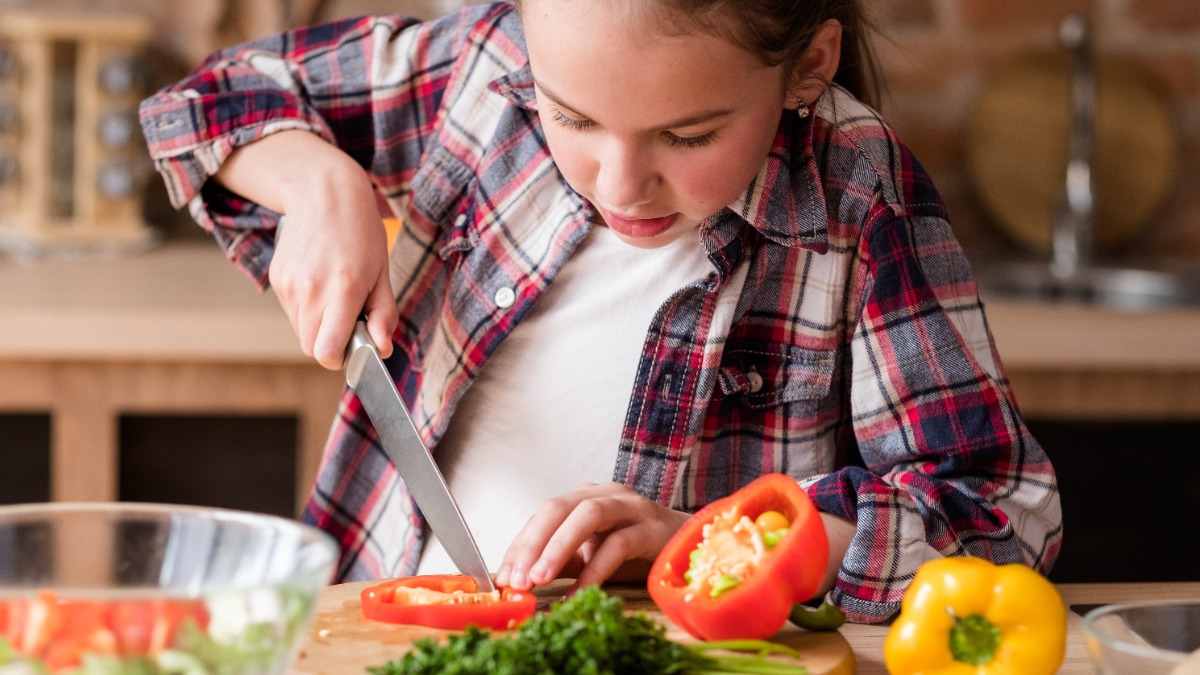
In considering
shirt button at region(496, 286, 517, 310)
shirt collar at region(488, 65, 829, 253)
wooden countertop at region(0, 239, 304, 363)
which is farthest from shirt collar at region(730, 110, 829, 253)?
wooden countertop at region(0, 239, 304, 363)

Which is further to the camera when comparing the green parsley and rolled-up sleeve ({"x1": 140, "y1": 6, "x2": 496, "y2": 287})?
rolled-up sleeve ({"x1": 140, "y1": 6, "x2": 496, "y2": 287})

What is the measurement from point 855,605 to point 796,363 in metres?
0.21

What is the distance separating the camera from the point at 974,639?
81cm

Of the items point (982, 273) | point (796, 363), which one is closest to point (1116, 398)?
point (982, 273)

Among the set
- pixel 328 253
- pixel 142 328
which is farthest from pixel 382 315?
pixel 142 328

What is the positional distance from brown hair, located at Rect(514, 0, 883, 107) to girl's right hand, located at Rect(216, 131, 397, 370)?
0.21 metres

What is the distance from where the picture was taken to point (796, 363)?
A: 1.09 meters

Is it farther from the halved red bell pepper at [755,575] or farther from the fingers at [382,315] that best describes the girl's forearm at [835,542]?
the fingers at [382,315]

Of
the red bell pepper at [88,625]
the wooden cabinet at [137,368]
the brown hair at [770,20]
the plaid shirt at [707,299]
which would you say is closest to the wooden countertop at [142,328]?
the wooden cabinet at [137,368]

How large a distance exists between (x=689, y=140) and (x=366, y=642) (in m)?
0.39

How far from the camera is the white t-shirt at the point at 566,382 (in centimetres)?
113

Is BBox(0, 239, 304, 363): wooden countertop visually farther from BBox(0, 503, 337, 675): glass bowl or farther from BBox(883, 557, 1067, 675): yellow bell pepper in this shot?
BBox(883, 557, 1067, 675): yellow bell pepper

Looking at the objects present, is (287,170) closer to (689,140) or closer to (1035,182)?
(689,140)

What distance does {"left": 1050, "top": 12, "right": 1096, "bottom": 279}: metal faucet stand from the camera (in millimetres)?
2188
